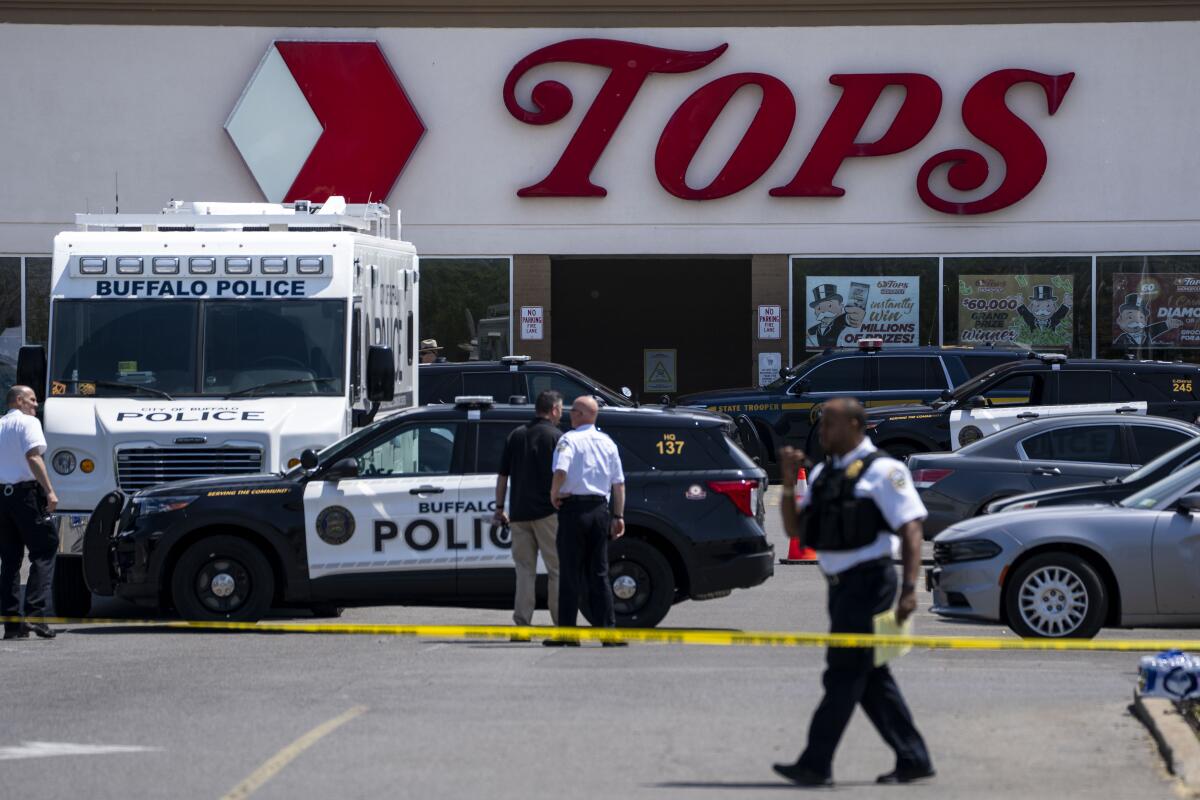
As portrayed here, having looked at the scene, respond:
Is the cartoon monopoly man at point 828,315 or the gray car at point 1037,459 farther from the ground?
the cartoon monopoly man at point 828,315

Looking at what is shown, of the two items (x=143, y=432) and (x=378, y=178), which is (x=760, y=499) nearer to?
(x=143, y=432)

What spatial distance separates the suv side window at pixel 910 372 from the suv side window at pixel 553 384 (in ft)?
14.5

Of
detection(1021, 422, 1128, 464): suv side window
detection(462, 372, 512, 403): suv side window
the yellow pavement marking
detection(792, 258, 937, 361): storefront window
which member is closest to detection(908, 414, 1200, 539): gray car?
detection(1021, 422, 1128, 464): suv side window

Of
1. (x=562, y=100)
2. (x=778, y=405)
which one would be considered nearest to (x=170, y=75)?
(x=562, y=100)

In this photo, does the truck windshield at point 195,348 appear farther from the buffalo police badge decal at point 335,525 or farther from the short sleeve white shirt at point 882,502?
the short sleeve white shirt at point 882,502

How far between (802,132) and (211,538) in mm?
17148

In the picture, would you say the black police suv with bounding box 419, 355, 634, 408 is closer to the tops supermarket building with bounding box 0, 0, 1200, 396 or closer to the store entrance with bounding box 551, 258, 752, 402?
the tops supermarket building with bounding box 0, 0, 1200, 396

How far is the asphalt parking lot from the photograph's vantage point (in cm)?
768

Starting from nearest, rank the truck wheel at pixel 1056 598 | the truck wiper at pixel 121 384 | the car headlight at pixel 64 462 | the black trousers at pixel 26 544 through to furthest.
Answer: the truck wheel at pixel 1056 598
the black trousers at pixel 26 544
the car headlight at pixel 64 462
the truck wiper at pixel 121 384

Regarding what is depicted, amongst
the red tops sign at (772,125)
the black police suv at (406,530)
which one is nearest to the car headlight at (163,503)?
the black police suv at (406,530)

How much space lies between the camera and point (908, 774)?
7.45 m

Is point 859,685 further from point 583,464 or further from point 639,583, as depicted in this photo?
point 639,583

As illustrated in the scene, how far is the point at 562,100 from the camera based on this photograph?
2791 centimetres

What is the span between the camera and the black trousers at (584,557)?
11242 millimetres
